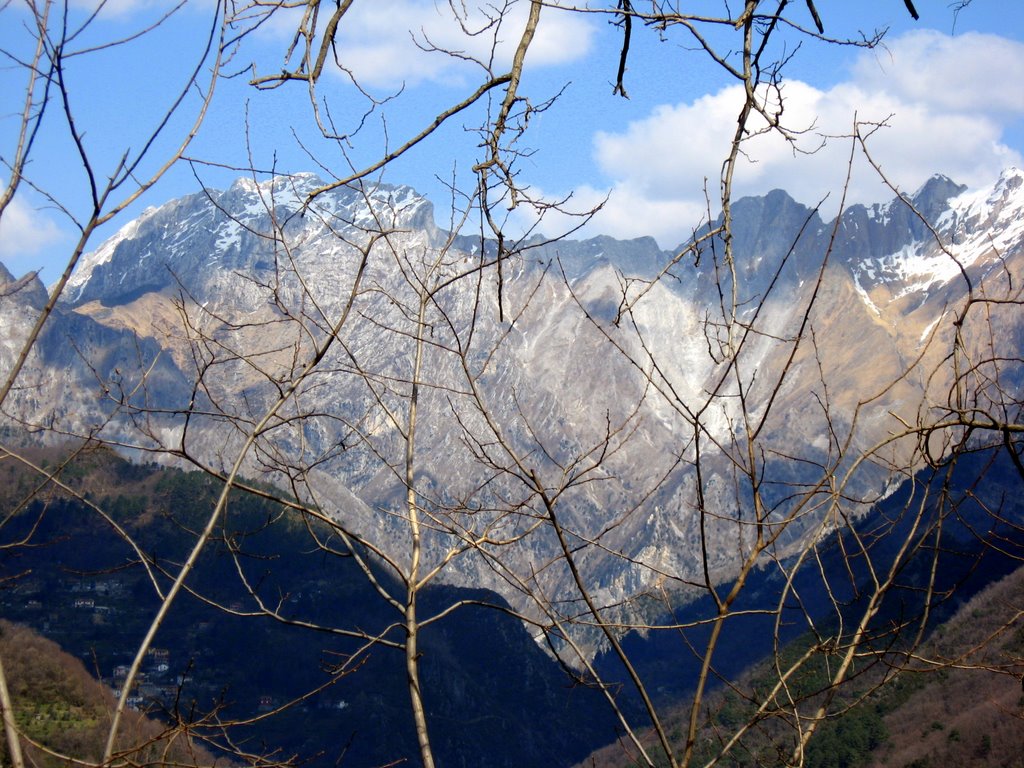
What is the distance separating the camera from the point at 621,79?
379cm

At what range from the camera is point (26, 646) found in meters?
57.5

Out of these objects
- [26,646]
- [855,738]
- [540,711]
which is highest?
[26,646]

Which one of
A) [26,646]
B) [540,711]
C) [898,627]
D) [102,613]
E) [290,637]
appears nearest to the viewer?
[898,627]

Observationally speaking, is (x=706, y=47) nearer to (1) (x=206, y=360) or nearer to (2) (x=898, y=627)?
(2) (x=898, y=627)

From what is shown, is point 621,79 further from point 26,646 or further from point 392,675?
point 392,675

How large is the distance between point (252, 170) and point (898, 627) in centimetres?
283

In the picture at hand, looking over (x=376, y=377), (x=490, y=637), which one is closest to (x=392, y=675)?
(x=490, y=637)

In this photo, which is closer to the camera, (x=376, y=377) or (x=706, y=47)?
(x=706, y=47)

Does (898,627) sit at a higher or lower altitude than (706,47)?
lower

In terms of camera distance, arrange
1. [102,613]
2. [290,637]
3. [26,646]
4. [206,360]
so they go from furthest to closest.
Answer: [290,637], [102,613], [26,646], [206,360]

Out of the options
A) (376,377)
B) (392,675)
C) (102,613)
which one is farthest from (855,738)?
(102,613)

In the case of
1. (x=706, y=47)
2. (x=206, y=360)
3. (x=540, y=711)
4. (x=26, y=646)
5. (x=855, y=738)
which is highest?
(x=26, y=646)

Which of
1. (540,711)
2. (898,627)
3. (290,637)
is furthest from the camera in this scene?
(540,711)

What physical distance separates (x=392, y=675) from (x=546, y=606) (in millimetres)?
105396
